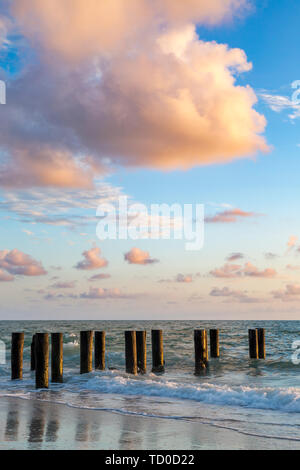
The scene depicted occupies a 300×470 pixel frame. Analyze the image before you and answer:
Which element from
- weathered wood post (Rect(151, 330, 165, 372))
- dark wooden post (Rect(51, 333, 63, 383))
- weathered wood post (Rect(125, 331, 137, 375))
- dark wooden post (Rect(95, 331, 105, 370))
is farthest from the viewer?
weathered wood post (Rect(151, 330, 165, 372))

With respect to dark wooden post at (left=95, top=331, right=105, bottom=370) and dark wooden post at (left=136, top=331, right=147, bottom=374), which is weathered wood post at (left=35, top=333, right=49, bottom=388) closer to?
dark wooden post at (left=95, top=331, right=105, bottom=370)

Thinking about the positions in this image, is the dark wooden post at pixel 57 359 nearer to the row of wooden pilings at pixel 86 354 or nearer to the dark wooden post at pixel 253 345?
the row of wooden pilings at pixel 86 354

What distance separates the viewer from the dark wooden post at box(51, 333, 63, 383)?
48.5 ft

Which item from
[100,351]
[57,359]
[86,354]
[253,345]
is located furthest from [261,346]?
[57,359]

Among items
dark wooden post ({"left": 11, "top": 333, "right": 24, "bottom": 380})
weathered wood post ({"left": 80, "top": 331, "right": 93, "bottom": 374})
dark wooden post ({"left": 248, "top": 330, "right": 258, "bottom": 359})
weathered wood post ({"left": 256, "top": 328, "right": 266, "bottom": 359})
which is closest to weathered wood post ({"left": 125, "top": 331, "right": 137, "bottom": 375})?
weathered wood post ({"left": 80, "top": 331, "right": 93, "bottom": 374})

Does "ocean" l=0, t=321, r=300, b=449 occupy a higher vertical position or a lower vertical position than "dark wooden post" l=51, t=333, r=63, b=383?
lower

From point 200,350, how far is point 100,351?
3.51 metres

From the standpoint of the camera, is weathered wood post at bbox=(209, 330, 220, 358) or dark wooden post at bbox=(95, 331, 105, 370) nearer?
dark wooden post at bbox=(95, 331, 105, 370)

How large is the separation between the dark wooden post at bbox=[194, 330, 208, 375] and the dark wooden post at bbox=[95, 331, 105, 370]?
3266 mm

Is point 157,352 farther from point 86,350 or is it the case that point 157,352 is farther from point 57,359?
point 57,359

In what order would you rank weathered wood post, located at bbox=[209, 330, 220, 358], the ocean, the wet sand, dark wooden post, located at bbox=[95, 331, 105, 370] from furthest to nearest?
1. weathered wood post, located at bbox=[209, 330, 220, 358]
2. dark wooden post, located at bbox=[95, 331, 105, 370]
3. the ocean
4. the wet sand

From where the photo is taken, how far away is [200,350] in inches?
676
